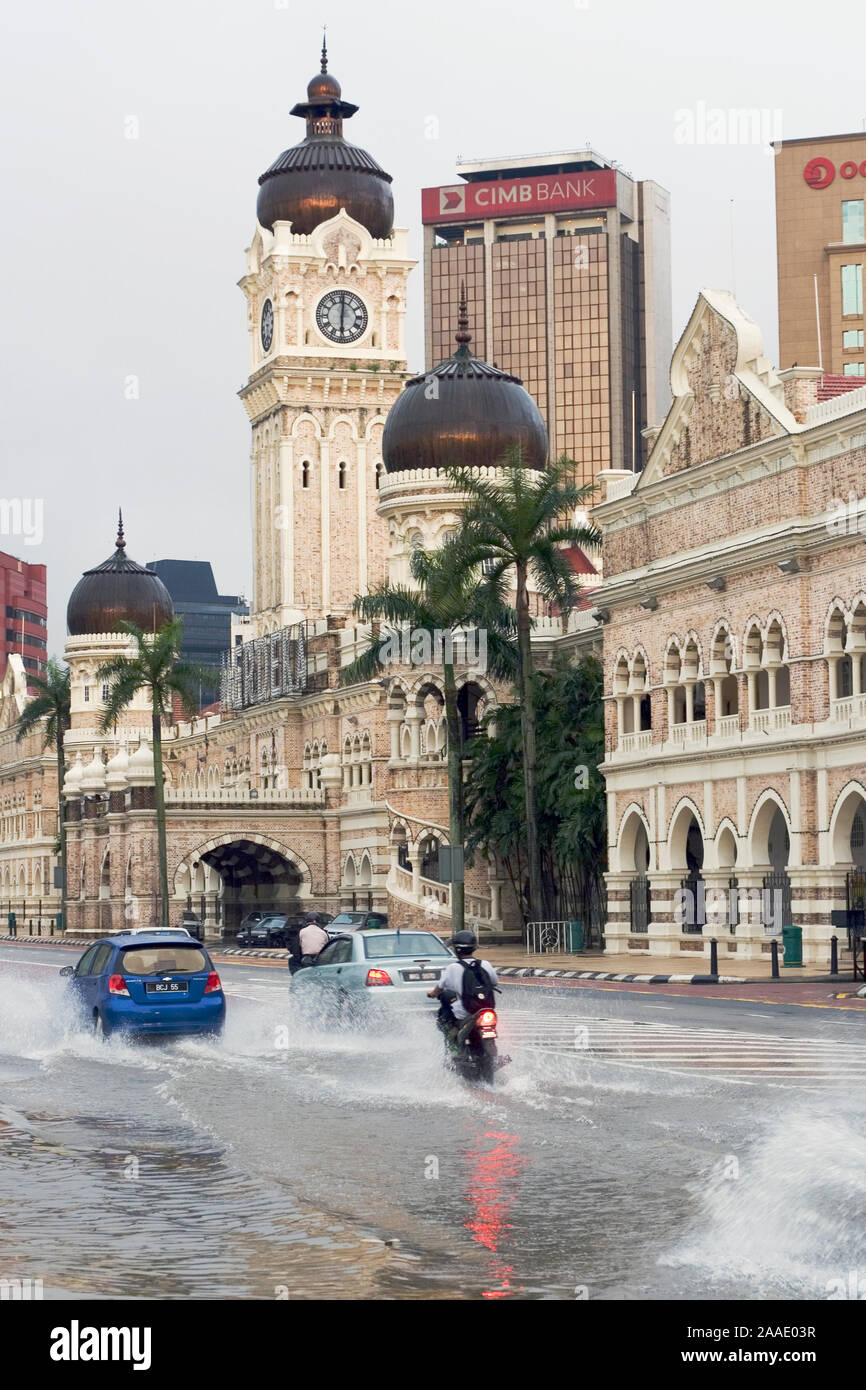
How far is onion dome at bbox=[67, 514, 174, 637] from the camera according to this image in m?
112

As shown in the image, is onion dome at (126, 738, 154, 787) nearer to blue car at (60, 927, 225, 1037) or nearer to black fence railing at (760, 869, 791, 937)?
black fence railing at (760, 869, 791, 937)

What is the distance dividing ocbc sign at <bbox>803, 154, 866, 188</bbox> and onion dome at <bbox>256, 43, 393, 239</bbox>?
33469 millimetres

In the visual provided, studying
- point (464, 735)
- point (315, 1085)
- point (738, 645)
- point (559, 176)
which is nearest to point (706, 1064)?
point (315, 1085)

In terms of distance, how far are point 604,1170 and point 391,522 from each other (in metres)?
60.9

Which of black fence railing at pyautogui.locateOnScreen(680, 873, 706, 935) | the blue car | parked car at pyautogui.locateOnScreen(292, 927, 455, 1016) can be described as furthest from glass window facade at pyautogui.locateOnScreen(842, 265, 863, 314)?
the blue car

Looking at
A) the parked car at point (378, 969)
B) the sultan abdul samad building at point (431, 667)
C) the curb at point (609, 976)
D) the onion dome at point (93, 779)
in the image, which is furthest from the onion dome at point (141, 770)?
the parked car at point (378, 969)

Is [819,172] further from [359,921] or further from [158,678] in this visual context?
[359,921]

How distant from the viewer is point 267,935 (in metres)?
70.1

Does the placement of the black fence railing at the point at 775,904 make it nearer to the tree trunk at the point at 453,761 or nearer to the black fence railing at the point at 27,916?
the tree trunk at the point at 453,761

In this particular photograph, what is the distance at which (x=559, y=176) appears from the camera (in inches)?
7790

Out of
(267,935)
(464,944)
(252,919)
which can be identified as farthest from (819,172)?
(464,944)

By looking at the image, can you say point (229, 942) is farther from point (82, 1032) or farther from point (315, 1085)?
point (315, 1085)

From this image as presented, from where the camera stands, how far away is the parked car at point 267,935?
6969 cm

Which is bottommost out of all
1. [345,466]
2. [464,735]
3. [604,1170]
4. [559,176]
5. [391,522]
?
[604,1170]
